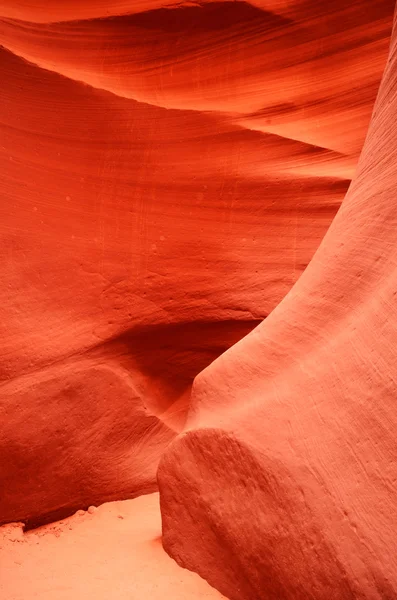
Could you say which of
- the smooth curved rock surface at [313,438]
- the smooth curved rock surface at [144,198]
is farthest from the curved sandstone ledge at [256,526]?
the smooth curved rock surface at [144,198]

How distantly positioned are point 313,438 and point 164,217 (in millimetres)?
1779

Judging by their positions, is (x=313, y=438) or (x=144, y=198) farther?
(x=144, y=198)

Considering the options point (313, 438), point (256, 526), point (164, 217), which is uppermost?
point (164, 217)

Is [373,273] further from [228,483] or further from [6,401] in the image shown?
[6,401]

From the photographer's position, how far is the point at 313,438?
171 centimetres

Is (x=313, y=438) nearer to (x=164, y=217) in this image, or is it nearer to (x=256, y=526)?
(x=256, y=526)

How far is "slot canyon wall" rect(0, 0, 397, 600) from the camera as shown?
2141 mm

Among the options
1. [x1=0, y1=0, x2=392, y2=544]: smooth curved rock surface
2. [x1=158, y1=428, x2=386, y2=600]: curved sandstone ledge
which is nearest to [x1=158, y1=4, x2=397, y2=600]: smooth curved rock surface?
[x1=158, y1=428, x2=386, y2=600]: curved sandstone ledge

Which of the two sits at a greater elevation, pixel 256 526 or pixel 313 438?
pixel 313 438

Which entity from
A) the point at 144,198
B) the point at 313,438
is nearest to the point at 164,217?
the point at 144,198

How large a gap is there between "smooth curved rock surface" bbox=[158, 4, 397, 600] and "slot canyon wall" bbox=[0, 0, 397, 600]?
1 cm

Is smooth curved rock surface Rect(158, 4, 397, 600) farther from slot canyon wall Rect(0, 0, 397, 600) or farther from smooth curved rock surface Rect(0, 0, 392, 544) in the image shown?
smooth curved rock surface Rect(0, 0, 392, 544)

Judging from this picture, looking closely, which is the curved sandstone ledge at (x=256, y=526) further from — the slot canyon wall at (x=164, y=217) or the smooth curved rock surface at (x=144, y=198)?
the smooth curved rock surface at (x=144, y=198)

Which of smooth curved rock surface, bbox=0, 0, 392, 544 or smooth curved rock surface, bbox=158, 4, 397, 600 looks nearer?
smooth curved rock surface, bbox=158, 4, 397, 600
